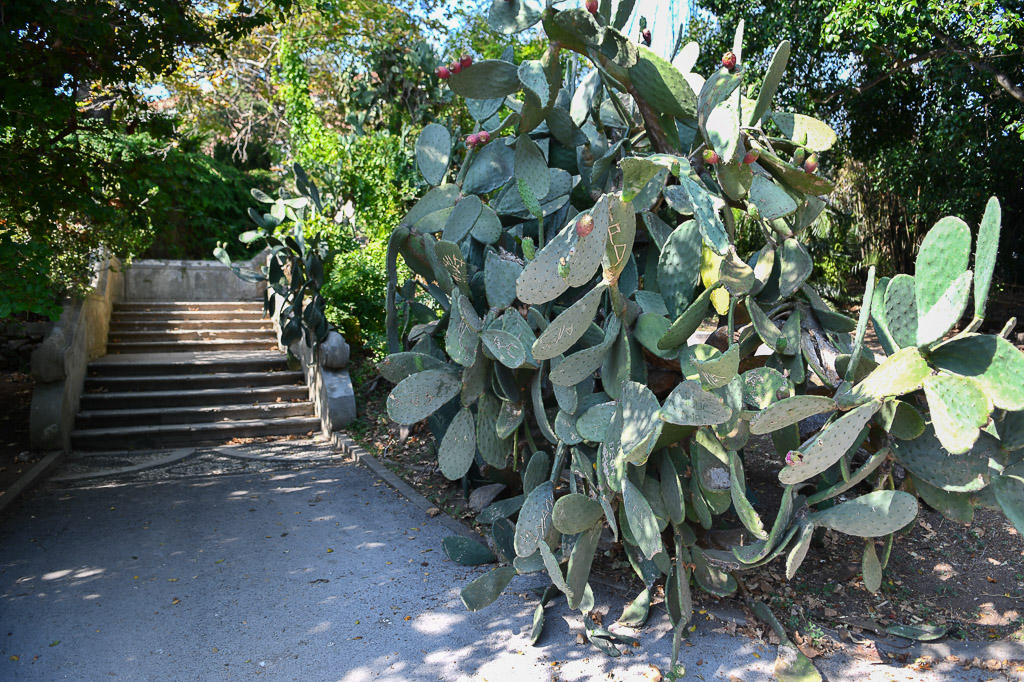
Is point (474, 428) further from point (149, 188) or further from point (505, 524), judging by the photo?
point (149, 188)

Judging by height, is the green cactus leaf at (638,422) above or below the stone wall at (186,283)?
below

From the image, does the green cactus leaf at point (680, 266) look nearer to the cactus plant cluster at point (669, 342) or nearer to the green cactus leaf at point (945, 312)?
the cactus plant cluster at point (669, 342)

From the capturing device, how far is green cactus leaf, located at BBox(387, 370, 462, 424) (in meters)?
3.41

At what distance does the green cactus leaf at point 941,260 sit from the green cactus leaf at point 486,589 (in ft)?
7.17

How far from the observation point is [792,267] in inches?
128

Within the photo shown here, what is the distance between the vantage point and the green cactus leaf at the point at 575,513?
9.53ft

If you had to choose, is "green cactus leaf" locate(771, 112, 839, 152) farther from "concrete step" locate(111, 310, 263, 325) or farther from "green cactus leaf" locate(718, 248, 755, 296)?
"concrete step" locate(111, 310, 263, 325)

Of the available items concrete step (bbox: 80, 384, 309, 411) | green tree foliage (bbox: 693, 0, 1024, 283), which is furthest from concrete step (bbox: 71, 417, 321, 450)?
green tree foliage (bbox: 693, 0, 1024, 283)

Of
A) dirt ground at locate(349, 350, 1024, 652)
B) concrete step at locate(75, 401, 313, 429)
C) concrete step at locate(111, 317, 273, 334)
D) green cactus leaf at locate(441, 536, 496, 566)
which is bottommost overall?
dirt ground at locate(349, 350, 1024, 652)

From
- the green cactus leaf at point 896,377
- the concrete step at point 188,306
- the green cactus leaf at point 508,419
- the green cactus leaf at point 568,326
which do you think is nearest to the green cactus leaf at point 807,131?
the green cactus leaf at point 896,377

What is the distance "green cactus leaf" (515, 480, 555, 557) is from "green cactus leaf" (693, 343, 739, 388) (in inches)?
41.6

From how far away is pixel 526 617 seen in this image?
11.9 ft

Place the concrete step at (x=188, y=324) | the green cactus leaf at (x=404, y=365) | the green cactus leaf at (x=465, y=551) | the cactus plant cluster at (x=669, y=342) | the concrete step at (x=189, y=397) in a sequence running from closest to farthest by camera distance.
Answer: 1. the cactus plant cluster at (x=669, y=342)
2. the green cactus leaf at (x=404, y=365)
3. the green cactus leaf at (x=465, y=551)
4. the concrete step at (x=189, y=397)
5. the concrete step at (x=188, y=324)

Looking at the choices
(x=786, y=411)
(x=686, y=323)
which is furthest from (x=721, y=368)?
(x=686, y=323)
